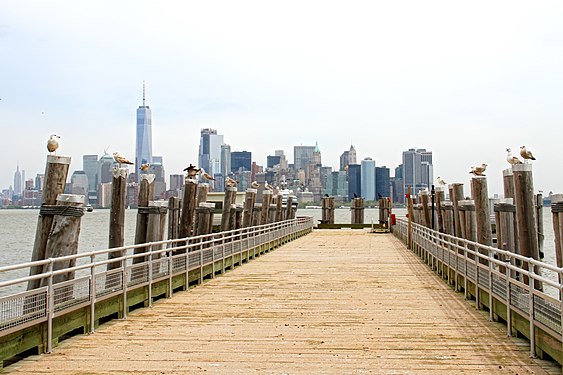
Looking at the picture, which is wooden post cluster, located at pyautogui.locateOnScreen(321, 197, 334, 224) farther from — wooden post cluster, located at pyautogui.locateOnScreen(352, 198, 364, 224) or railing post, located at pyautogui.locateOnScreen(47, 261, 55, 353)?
railing post, located at pyautogui.locateOnScreen(47, 261, 55, 353)

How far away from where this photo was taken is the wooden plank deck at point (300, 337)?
26.7 feet

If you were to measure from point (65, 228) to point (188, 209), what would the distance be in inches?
331

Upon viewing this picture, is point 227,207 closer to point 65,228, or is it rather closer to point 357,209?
point 65,228

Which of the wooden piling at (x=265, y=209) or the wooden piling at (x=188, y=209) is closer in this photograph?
the wooden piling at (x=188, y=209)

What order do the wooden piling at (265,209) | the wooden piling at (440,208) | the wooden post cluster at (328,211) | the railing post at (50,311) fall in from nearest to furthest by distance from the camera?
the railing post at (50,311), the wooden piling at (440,208), the wooden piling at (265,209), the wooden post cluster at (328,211)

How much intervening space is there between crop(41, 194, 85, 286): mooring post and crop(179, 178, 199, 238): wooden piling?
790 centimetres

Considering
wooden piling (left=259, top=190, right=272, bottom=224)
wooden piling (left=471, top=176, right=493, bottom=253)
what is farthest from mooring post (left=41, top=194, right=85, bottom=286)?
wooden piling (left=259, top=190, right=272, bottom=224)

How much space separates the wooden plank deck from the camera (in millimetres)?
8125

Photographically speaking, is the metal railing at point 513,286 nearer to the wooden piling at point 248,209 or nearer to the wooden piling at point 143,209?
the wooden piling at point 143,209

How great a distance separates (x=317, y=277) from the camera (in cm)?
1820

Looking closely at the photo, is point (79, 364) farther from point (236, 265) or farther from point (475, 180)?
point (236, 265)

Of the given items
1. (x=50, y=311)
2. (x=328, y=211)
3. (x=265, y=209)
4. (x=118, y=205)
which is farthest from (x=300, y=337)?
(x=328, y=211)

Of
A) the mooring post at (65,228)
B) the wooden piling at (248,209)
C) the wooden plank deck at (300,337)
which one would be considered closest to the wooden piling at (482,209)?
the wooden plank deck at (300,337)

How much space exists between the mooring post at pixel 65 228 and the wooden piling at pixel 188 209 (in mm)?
7897
